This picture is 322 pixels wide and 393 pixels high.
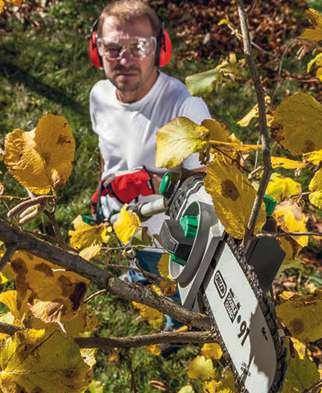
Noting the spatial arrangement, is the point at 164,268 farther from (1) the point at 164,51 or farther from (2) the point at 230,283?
(1) the point at 164,51

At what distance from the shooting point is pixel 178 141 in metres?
0.82

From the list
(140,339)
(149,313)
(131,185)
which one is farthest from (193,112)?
(140,339)

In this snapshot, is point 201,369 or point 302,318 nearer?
point 302,318

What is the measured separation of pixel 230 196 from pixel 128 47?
4.86 ft

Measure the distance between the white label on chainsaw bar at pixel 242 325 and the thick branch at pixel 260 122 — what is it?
45 millimetres

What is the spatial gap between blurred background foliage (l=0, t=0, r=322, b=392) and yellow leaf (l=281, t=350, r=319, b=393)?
92.8 inches

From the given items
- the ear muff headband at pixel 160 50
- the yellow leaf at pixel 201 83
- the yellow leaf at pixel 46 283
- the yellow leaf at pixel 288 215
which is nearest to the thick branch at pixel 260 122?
the yellow leaf at pixel 46 283

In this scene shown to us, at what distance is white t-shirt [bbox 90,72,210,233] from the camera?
2217 mm

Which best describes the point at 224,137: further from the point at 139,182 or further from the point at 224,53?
the point at 224,53

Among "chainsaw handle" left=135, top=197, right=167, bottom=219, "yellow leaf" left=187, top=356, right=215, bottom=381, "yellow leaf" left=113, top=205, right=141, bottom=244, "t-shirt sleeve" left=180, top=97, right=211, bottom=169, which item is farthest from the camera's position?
"t-shirt sleeve" left=180, top=97, right=211, bottom=169

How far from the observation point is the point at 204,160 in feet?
2.85

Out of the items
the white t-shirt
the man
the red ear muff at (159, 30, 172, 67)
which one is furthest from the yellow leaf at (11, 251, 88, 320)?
the red ear muff at (159, 30, 172, 67)

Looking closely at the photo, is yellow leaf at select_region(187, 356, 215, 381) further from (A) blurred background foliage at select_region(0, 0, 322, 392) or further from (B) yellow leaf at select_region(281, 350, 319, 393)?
(A) blurred background foliage at select_region(0, 0, 322, 392)

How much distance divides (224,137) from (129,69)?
1211 millimetres
